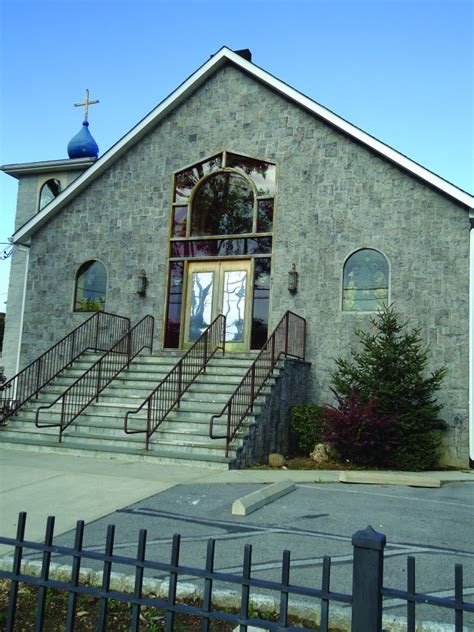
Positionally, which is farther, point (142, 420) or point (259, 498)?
point (142, 420)

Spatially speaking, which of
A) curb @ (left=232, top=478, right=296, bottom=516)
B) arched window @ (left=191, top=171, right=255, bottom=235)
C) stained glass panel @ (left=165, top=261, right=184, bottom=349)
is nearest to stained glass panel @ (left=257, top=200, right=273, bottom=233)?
arched window @ (left=191, top=171, right=255, bottom=235)

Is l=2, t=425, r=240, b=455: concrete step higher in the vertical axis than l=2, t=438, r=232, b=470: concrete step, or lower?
higher

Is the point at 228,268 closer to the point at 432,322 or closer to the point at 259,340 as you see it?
the point at 259,340

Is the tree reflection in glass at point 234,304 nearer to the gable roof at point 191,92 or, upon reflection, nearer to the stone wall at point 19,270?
the gable roof at point 191,92

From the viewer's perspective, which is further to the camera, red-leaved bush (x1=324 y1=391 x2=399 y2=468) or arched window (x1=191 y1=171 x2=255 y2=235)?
arched window (x1=191 y1=171 x2=255 y2=235)

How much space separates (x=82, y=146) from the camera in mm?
21828

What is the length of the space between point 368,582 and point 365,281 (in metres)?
12.0

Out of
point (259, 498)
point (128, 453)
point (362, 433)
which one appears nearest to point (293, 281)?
point (362, 433)

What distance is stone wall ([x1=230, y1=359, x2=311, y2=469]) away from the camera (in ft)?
35.5

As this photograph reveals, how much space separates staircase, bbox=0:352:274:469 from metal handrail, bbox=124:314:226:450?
7.1 inches

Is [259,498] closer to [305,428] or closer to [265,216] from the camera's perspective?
[305,428]

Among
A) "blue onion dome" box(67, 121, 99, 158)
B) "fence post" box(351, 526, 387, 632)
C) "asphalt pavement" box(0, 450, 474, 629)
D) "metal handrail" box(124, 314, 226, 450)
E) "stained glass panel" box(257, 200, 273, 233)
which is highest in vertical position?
"blue onion dome" box(67, 121, 99, 158)

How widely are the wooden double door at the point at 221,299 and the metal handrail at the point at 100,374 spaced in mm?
1116

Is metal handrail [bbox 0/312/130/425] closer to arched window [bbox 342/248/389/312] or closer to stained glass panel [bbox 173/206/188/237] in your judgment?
stained glass panel [bbox 173/206/188/237]
